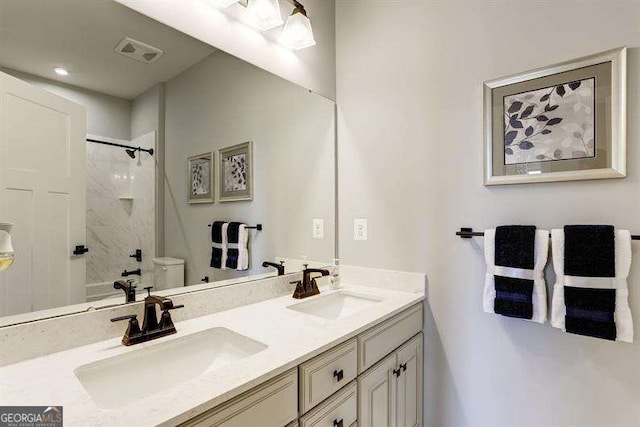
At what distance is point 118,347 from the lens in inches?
37.9

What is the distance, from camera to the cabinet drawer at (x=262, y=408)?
28.3 inches

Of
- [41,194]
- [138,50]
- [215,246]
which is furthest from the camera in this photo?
[215,246]

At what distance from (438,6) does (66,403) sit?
6.60 ft

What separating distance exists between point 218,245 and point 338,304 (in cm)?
71

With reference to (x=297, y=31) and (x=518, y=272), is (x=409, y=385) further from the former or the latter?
(x=297, y=31)

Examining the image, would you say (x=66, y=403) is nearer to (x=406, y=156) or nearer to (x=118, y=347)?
(x=118, y=347)

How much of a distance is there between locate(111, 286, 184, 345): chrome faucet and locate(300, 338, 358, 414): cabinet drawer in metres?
0.49

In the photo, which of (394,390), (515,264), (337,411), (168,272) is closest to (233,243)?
(168,272)

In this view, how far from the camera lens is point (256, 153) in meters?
1.59

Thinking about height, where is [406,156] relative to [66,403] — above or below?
above

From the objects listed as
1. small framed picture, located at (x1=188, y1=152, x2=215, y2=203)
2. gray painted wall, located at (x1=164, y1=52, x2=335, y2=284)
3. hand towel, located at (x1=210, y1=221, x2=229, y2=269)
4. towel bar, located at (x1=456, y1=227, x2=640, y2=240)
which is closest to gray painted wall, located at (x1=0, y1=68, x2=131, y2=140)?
gray painted wall, located at (x1=164, y1=52, x2=335, y2=284)

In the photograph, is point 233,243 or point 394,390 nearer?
point 394,390

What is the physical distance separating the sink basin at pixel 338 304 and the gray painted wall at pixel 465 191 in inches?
9.0

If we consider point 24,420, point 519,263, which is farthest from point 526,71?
point 24,420
